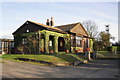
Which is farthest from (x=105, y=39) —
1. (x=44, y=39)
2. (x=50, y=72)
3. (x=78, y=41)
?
(x=50, y=72)

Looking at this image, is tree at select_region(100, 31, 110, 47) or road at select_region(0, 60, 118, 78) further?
tree at select_region(100, 31, 110, 47)

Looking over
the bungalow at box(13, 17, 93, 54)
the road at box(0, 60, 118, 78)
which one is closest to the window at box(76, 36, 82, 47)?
the bungalow at box(13, 17, 93, 54)

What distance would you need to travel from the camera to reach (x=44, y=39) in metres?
23.1

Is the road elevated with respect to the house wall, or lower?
lower

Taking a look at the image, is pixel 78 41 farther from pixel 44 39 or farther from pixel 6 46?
pixel 6 46

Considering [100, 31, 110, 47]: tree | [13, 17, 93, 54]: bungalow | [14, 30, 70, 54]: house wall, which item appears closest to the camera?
[14, 30, 70, 54]: house wall

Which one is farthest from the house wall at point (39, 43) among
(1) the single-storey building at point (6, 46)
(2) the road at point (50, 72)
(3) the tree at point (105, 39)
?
(3) the tree at point (105, 39)

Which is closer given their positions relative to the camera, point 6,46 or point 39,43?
point 39,43

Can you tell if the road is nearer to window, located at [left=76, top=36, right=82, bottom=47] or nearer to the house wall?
the house wall

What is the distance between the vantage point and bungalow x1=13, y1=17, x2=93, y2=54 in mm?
22719

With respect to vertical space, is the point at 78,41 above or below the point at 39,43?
above

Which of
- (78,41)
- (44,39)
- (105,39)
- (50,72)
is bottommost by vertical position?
(50,72)

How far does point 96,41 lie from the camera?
42.5m

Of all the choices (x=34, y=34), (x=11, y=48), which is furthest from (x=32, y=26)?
(x=11, y=48)
